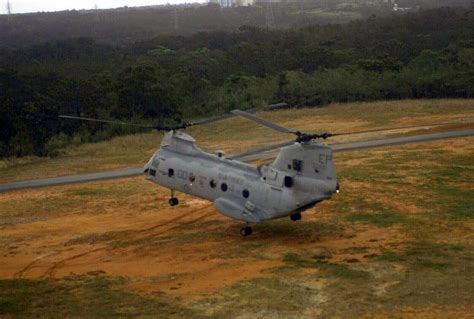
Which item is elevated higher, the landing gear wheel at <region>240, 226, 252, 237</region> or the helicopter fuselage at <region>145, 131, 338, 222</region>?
the helicopter fuselage at <region>145, 131, 338, 222</region>

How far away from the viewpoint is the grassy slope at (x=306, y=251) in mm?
20122

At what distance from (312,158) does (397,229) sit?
5272 millimetres

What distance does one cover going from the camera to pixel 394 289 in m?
20.9

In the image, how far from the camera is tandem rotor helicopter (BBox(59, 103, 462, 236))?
2598 cm

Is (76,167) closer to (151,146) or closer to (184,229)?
(151,146)

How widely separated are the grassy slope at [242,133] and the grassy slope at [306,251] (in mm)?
10485

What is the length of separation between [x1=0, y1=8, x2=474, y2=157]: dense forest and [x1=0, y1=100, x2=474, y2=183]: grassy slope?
3575mm

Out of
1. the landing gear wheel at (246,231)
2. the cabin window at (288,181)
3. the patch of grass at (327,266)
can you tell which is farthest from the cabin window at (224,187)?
the patch of grass at (327,266)

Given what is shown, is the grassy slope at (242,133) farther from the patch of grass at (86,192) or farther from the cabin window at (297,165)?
the cabin window at (297,165)

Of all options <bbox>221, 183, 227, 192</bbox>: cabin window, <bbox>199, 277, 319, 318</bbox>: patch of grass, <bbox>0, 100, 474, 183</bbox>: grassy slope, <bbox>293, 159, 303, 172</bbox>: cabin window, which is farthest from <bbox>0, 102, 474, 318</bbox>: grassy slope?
<bbox>0, 100, 474, 183</bbox>: grassy slope

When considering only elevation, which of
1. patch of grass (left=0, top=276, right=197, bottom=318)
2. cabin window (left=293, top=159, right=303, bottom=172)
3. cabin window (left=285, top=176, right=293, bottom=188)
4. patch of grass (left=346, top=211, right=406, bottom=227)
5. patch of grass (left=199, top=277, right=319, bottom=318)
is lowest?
patch of grass (left=346, top=211, right=406, bottom=227)

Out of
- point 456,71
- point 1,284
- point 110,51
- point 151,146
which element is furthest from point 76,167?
point 110,51

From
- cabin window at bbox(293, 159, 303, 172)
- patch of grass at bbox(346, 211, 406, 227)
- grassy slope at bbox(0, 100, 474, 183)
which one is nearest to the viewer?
cabin window at bbox(293, 159, 303, 172)

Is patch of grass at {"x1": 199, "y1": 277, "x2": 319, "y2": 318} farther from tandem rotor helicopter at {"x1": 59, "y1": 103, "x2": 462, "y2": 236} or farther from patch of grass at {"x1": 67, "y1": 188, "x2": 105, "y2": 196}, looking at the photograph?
patch of grass at {"x1": 67, "y1": 188, "x2": 105, "y2": 196}
